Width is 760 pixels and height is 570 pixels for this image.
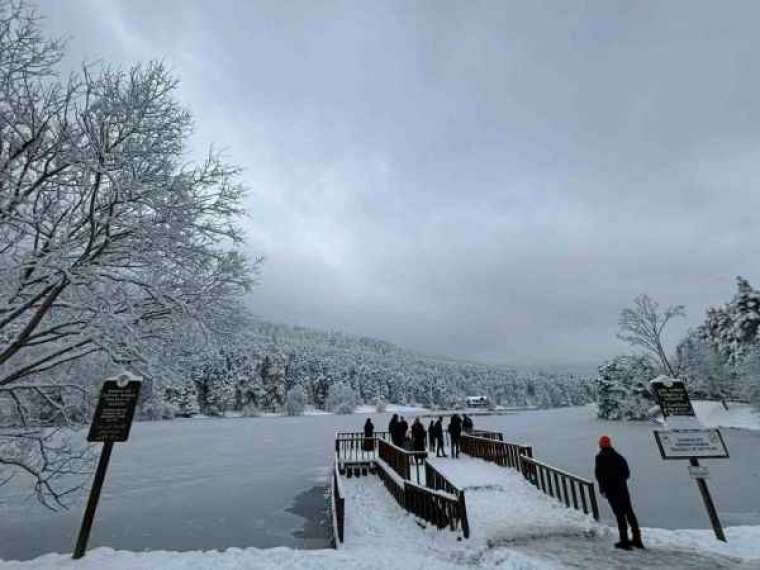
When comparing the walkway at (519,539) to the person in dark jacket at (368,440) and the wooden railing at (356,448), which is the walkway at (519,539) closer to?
the wooden railing at (356,448)

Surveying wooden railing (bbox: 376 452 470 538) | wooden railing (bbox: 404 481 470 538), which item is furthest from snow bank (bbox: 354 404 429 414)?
wooden railing (bbox: 404 481 470 538)

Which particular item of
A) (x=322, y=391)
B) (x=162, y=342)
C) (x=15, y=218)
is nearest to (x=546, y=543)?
(x=162, y=342)

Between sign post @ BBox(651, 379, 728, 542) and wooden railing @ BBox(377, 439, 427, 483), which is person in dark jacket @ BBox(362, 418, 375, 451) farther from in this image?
sign post @ BBox(651, 379, 728, 542)

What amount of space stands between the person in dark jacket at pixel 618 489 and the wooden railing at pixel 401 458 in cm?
639

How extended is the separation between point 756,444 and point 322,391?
99.5 meters

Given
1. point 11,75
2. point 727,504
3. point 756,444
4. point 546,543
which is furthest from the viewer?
point 756,444

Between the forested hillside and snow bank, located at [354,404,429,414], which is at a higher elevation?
the forested hillside

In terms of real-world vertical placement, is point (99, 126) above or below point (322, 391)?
Result: below

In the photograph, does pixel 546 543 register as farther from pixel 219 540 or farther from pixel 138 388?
pixel 219 540

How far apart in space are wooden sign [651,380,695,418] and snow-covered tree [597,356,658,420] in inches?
2313

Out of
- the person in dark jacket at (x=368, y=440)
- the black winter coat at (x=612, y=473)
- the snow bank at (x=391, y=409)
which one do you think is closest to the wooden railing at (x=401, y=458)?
the person in dark jacket at (x=368, y=440)

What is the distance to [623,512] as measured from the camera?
7898 millimetres

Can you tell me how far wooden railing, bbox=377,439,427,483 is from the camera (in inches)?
578

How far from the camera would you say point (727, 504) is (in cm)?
1614
